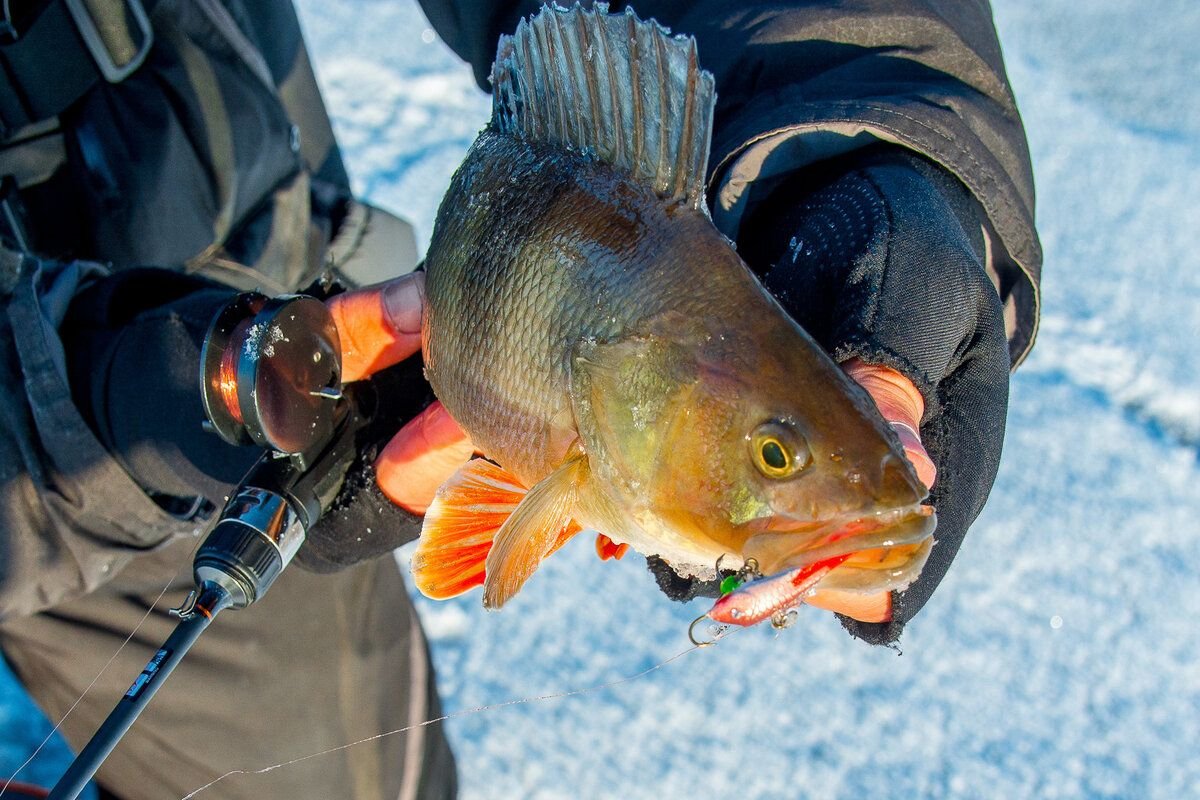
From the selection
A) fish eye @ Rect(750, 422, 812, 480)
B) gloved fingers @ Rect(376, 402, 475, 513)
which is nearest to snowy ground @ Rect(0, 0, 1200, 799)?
gloved fingers @ Rect(376, 402, 475, 513)

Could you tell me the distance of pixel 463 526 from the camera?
1097 millimetres

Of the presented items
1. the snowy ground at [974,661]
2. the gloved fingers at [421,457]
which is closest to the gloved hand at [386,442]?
the gloved fingers at [421,457]

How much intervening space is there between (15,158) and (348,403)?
1015 mm

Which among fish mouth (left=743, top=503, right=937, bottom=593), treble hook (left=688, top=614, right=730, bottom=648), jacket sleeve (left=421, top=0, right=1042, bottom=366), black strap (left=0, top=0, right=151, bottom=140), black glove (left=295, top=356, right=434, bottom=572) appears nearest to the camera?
fish mouth (left=743, top=503, right=937, bottom=593)

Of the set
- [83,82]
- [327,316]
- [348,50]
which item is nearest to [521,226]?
[327,316]

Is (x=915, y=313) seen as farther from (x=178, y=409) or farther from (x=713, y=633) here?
(x=178, y=409)

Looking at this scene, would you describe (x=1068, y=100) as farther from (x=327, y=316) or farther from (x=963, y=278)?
(x=327, y=316)

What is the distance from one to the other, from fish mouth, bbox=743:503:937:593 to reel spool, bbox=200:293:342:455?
71cm

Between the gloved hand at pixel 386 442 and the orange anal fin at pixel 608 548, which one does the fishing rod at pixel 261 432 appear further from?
the orange anal fin at pixel 608 548

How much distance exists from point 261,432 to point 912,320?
2.92ft

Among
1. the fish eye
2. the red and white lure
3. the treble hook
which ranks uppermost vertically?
the fish eye

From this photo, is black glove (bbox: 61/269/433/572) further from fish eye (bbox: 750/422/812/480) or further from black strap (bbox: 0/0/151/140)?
fish eye (bbox: 750/422/812/480)

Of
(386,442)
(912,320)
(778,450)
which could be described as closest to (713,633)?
(778,450)

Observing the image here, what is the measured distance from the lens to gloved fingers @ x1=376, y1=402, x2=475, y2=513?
4.27 feet
